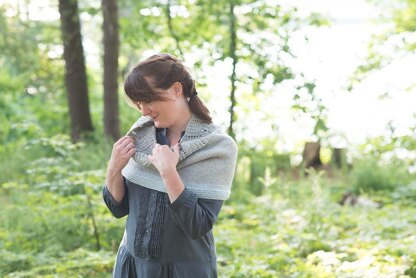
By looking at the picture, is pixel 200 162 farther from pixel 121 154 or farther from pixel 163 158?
pixel 121 154

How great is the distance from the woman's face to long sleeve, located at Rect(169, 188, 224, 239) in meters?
0.30

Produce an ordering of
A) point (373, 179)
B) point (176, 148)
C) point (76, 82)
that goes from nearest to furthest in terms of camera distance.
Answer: point (176, 148)
point (373, 179)
point (76, 82)

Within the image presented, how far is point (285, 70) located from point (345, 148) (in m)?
3.13

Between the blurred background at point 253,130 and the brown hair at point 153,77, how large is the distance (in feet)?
1.34

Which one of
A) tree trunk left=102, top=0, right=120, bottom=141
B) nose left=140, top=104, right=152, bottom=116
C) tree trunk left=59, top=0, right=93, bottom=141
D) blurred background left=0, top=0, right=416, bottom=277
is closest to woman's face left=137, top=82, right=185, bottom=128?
nose left=140, top=104, right=152, bottom=116

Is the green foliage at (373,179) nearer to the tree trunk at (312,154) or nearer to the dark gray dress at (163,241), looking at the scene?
the tree trunk at (312,154)

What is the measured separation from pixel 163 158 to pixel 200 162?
0.19 meters

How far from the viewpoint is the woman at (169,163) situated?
2197 millimetres

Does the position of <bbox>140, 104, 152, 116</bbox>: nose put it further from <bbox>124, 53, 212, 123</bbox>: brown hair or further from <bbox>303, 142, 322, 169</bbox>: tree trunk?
<bbox>303, 142, 322, 169</bbox>: tree trunk

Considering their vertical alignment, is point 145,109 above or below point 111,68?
above

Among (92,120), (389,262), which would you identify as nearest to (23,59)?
(92,120)

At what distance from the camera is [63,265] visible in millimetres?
3945

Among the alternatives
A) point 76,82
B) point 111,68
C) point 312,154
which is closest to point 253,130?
point 312,154

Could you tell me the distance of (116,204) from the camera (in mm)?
2389
